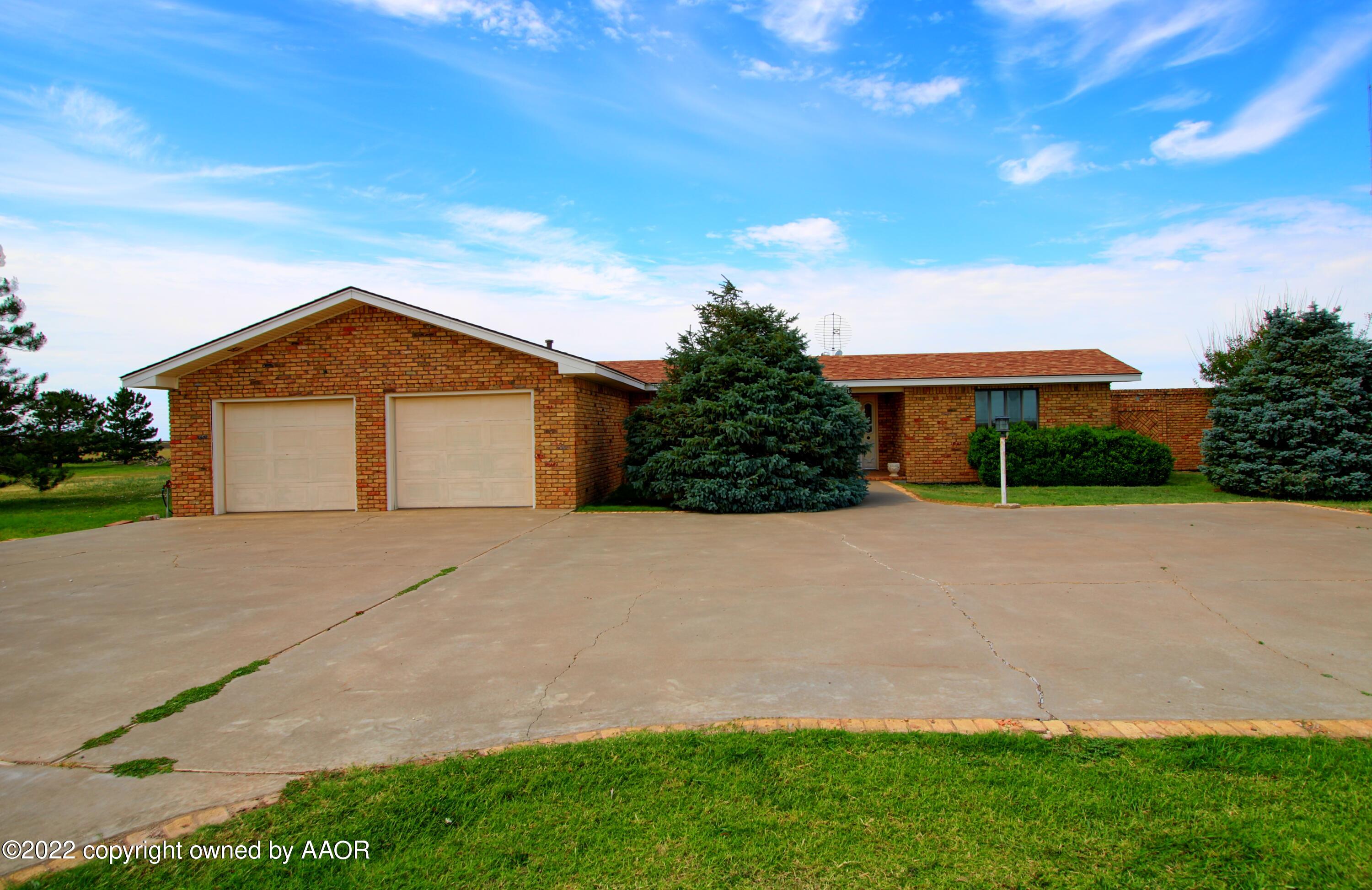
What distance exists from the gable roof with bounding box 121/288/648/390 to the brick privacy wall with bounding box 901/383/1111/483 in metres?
9.24

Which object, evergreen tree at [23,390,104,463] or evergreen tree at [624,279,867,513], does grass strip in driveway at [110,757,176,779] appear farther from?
evergreen tree at [23,390,104,463]

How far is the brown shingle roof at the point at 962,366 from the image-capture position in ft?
59.6

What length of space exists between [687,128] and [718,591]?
11023 mm

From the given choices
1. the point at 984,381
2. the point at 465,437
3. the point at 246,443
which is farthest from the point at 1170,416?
the point at 246,443

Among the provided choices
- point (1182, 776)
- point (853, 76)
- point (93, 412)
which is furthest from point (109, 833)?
point (93, 412)

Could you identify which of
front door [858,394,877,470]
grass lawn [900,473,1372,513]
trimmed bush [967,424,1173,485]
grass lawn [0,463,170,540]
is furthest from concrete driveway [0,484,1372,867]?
front door [858,394,877,470]

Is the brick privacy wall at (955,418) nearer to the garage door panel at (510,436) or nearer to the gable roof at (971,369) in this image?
the gable roof at (971,369)

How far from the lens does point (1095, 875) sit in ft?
7.86

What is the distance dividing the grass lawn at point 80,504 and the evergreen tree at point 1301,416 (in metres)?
22.7

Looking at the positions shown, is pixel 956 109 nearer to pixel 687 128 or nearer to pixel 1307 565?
pixel 687 128

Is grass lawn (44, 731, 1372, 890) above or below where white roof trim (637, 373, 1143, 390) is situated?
below

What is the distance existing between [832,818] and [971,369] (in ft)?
58.5

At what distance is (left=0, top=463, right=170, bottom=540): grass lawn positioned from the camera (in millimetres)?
13641

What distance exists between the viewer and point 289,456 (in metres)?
14.3
